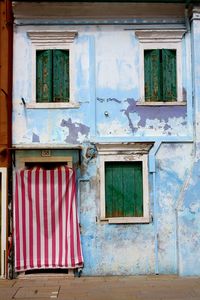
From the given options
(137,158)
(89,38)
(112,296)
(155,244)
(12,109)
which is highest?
(89,38)

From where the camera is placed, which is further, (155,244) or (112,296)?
(155,244)

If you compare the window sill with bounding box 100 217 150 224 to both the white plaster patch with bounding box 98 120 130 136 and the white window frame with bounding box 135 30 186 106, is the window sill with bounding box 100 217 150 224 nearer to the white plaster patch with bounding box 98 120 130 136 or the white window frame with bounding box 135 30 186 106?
the white plaster patch with bounding box 98 120 130 136

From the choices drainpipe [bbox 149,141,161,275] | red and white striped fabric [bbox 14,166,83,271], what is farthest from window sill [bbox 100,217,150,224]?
red and white striped fabric [bbox 14,166,83,271]

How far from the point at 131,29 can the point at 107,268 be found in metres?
5.71

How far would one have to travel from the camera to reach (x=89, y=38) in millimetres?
11453

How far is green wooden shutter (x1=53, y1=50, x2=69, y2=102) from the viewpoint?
11.4 metres

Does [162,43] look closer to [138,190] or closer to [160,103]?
[160,103]

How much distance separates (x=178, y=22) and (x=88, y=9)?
2.21 m

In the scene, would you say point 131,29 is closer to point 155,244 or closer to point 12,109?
point 12,109

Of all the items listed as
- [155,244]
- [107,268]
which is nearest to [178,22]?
[155,244]

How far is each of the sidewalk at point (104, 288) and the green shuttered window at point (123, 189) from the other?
1.52m

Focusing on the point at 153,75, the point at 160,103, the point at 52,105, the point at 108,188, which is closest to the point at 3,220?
the point at 108,188

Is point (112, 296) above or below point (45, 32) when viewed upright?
below

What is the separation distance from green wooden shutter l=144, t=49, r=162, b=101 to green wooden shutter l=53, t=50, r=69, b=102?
192 centimetres
